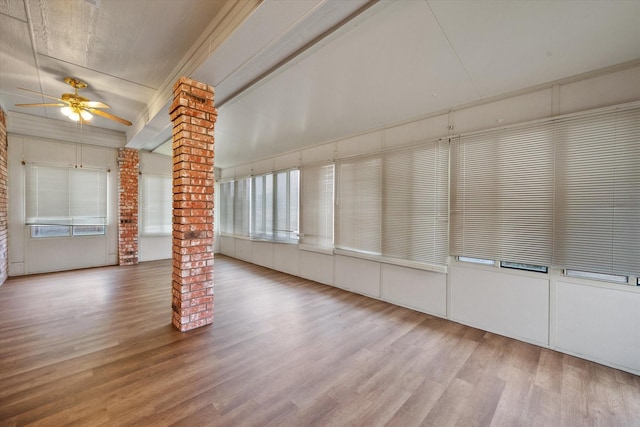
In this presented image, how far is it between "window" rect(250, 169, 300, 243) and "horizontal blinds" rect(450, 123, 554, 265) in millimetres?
3507

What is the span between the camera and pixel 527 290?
2.95m

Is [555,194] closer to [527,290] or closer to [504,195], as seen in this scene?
[504,195]

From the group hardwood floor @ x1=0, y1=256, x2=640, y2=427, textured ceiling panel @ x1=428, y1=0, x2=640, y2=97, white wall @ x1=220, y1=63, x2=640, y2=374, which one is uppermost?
textured ceiling panel @ x1=428, y1=0, x2=640, y2=97

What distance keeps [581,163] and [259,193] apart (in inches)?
248

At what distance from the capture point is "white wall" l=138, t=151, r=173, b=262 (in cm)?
727

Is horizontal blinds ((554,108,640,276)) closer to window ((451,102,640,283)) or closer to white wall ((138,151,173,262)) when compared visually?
window ((451,102,640,283))

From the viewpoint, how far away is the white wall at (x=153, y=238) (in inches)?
286

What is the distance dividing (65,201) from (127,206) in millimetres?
1172

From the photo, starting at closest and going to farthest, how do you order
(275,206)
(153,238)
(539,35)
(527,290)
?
1. (539,35)
2. (527,290)
3. (275,206)
4. (153,238)

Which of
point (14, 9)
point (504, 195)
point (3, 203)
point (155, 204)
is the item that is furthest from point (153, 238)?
point (504, 195)

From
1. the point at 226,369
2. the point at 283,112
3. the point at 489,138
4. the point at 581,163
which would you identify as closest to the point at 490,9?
the point at 489,138

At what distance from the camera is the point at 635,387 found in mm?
2232

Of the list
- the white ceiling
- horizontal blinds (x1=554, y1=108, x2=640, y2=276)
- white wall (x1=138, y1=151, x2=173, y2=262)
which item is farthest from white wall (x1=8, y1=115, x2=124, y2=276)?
Result: horizontal blinds (x1=554, y1=108, x2=640, y2=276)

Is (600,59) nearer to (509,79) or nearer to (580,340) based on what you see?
(509,79)
